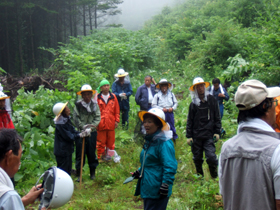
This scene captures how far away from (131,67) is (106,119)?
8818 millimetres

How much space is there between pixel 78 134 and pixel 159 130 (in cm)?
252

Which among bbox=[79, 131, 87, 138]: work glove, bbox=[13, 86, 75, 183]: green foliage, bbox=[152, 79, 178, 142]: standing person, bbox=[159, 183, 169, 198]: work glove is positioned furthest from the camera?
bbox=[152, 79, 178, 142]: standing person

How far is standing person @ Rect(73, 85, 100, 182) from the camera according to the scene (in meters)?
5.67

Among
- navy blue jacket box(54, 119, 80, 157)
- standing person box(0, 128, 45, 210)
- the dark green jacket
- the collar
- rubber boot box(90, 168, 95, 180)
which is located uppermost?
the collar

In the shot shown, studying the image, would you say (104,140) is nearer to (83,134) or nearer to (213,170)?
(83,134)

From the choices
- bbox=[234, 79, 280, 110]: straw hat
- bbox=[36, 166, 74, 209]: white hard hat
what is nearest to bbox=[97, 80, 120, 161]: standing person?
bbox=[36, 166, 74, 209]: white hard hat

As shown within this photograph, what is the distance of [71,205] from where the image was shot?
4758mm

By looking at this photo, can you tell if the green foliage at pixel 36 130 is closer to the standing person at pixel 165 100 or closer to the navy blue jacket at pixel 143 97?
the navy blue jacket at pixel 143 97

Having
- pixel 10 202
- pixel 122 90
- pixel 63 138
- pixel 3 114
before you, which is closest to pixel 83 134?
pixel 63 138

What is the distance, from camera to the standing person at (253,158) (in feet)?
5.42

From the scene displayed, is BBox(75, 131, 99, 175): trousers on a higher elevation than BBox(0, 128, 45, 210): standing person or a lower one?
lower

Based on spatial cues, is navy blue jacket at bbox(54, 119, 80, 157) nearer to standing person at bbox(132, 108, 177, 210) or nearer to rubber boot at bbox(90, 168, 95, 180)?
rubber boot at bbox(90, 168, 95, 180)

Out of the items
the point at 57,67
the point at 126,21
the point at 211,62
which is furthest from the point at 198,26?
the point at 126,21

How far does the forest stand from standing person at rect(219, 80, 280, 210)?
92.4 inches
